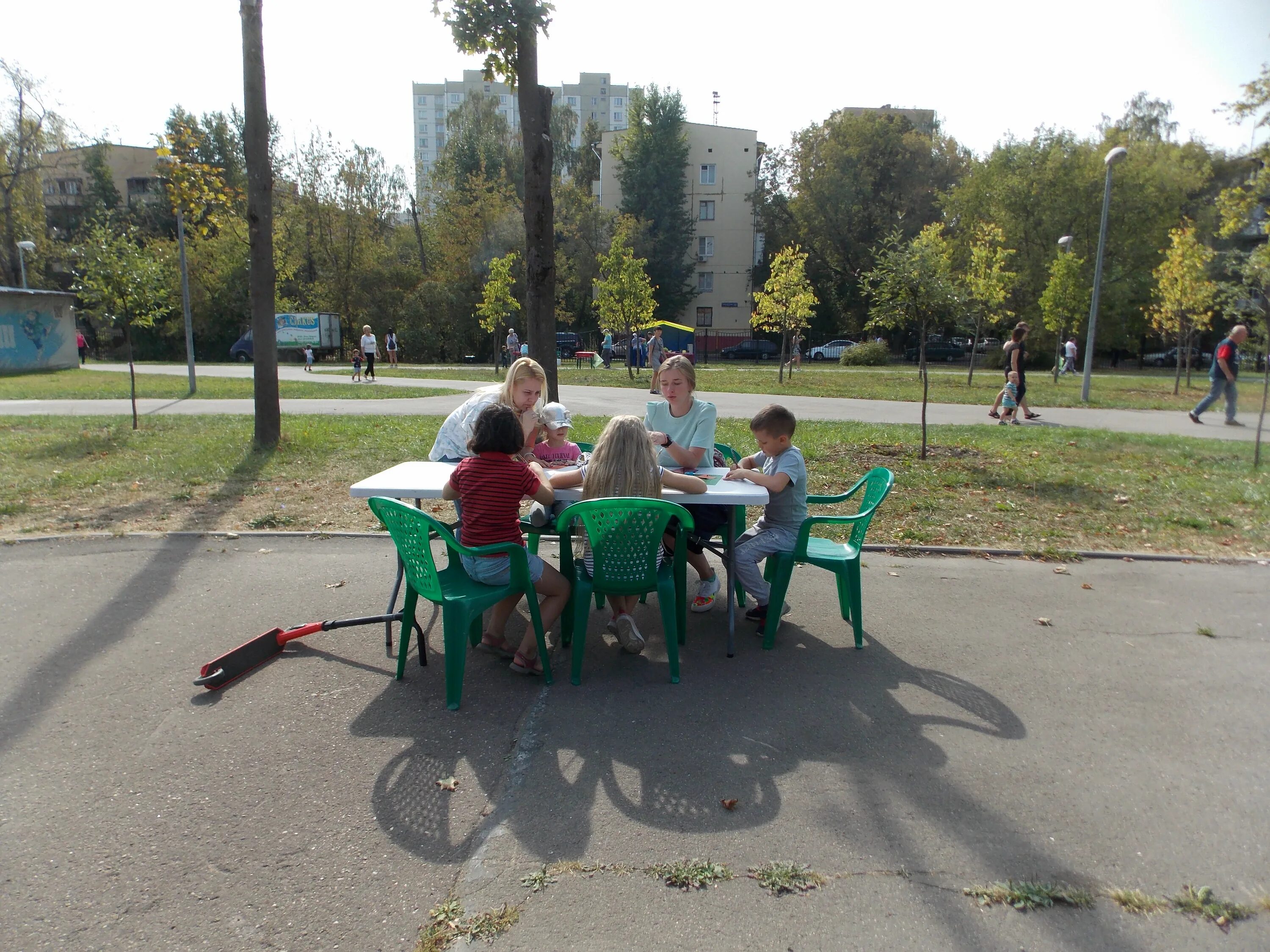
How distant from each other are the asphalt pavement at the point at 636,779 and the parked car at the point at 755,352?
46306 millimetres

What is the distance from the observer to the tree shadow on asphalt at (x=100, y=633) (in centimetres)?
385

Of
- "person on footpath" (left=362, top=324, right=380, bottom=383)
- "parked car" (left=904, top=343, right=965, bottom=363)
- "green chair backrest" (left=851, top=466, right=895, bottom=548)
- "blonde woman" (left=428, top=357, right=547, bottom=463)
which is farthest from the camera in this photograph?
"parked car" (left=904, top=343, right=965, bottom=363)

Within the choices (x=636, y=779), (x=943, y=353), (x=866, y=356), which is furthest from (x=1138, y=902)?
(x=943, y=353)

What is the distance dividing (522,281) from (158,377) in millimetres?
20761

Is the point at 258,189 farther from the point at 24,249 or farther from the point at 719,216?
the point at 719,216

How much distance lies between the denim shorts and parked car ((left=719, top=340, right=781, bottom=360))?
47.5m

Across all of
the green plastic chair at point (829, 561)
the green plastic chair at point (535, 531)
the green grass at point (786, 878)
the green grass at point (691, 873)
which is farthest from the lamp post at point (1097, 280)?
the green grass at point (691, 873)

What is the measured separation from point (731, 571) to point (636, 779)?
181 centimetres

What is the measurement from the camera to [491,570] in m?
4.20

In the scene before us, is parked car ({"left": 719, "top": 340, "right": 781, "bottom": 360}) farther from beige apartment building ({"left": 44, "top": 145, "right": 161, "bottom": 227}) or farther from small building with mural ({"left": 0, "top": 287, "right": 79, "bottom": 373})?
beige apartment building ({"left": 44, "top": 145, "right": 161, "bottom": 227})

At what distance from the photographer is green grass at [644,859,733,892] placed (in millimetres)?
2662

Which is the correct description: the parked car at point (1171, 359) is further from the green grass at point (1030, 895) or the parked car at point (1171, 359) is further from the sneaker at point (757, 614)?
the green grass at point (1030, 895)

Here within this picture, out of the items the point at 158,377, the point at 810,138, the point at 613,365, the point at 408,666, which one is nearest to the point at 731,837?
the point at 408,666

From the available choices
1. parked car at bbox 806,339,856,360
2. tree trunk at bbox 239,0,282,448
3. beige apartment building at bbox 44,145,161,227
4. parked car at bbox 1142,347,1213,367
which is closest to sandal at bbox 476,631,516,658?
tree trunk at bbox 239,0,282,448
